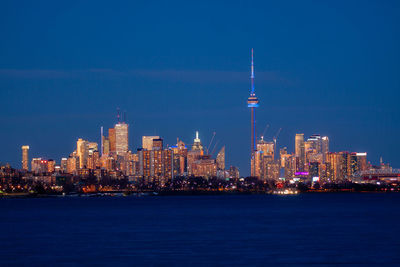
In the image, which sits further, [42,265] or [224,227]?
[224,227]

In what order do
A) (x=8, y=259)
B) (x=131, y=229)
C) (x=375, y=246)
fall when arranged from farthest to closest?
(x=131, y=229)
(x=375, y=246)
(x=8, y=259)

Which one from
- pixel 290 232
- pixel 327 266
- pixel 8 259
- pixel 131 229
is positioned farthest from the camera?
pixel 131 229

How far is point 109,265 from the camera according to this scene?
54.7 meters

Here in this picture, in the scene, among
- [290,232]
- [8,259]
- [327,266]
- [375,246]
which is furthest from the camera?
[290,232]

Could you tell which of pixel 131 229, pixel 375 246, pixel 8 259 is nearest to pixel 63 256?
pixel 8 259

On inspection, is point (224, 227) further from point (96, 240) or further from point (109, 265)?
point (109, 265)

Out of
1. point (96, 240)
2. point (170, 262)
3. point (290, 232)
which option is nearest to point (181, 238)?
point (96, 240)

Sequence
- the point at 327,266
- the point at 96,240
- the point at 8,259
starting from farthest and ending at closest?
the point at 96,240 → the point at 8,259 → the point at 327,266

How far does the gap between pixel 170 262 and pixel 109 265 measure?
168 inches

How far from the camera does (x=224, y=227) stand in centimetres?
9588

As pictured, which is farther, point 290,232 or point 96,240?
point 290,232

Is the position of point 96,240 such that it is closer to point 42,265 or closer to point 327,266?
point 42,265

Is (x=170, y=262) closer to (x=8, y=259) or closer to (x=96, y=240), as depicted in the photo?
(x=8, y=259)

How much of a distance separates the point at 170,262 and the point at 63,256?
30.3ft
